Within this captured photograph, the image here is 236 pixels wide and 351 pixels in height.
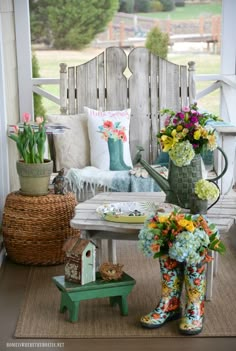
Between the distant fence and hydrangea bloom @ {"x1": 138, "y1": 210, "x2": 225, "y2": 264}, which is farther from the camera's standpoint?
the distant fence

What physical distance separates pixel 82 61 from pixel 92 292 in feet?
9.05

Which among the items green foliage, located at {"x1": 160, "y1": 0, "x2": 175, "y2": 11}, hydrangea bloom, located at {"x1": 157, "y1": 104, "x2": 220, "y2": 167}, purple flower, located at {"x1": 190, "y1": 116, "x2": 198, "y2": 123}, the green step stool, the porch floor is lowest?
the porch floor

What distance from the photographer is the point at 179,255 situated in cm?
293

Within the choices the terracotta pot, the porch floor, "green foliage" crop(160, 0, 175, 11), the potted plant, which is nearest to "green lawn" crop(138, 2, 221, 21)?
"green foliage" crop(160, 0, 175, 11)

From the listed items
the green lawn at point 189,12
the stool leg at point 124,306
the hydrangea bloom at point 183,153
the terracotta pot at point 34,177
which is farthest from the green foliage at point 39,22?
the stool leg at point 124,306

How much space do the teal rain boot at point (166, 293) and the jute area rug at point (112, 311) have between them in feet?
0.13

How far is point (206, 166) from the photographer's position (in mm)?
4484

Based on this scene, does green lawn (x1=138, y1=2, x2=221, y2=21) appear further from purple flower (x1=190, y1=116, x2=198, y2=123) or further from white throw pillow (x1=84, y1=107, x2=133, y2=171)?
purple flower (x1=190, y1=116, x2=198, y2=123)

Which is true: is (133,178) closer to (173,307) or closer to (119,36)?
(173,307)

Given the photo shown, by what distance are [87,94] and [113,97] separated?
0.18 meters

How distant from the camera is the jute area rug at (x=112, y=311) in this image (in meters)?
3.06

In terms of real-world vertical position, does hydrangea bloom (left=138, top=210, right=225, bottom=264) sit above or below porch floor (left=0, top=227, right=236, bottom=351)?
above

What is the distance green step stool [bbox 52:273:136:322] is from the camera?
10.3ft

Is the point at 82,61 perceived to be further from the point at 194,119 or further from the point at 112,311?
the point at 112,311
